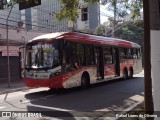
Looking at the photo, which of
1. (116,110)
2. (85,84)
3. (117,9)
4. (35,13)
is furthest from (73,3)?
(35,13)

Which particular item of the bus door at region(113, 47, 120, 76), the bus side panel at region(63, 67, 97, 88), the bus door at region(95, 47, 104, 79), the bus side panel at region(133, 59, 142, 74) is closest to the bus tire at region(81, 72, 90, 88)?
the bus side panel at region(63, 67, 97, 88)

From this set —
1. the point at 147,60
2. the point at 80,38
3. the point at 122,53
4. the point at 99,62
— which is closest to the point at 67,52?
the point at 80,38

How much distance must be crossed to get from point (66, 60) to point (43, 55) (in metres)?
1.14

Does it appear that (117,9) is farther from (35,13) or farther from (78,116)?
(35,13)

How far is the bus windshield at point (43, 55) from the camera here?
1577 cm

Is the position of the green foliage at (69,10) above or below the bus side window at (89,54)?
above

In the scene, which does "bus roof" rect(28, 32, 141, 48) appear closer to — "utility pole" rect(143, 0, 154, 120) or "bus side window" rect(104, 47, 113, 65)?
"bus side window" rect(104, 47, 113, 65)

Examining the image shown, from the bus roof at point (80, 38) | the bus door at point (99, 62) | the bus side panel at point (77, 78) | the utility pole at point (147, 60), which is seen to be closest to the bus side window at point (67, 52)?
the bus roof at point (80, 38)

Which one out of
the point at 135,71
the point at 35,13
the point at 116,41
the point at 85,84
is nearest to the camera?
the point at 85,84

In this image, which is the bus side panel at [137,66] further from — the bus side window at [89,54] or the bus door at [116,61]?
the bus side window at [89,54]

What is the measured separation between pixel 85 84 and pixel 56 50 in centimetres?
335

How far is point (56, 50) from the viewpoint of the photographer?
15906 millimetres

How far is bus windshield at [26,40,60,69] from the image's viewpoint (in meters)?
15.8

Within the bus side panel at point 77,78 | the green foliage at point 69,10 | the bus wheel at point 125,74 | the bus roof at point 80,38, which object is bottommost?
the bus wheel at point 125,74
